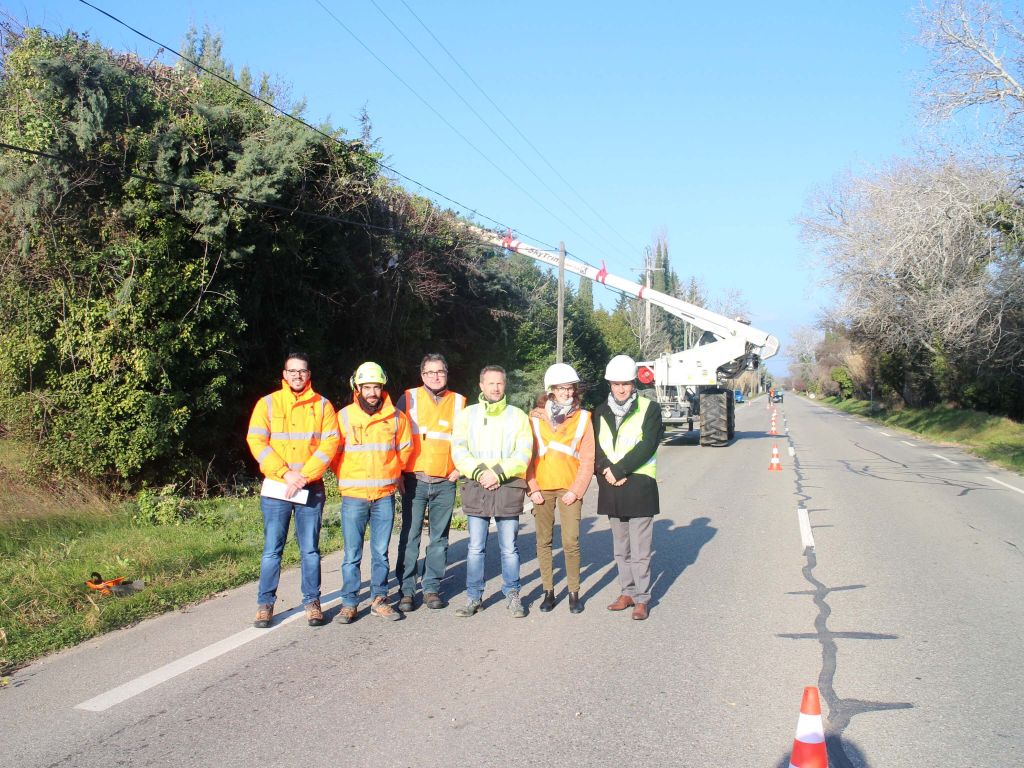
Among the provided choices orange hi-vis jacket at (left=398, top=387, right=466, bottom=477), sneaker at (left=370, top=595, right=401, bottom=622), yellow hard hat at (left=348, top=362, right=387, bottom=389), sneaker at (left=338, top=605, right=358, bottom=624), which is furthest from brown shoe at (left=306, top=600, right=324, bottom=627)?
yellow hard hat at (left=348, top=362, right=387, bottom=389)

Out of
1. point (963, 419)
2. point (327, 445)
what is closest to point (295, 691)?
point (327, 445)

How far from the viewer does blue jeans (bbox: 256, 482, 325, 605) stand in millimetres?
6207

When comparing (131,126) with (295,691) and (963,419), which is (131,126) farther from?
(963,419)

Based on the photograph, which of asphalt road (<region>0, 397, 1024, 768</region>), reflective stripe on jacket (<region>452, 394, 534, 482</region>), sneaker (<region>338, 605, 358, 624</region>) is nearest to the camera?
asphalt road (<region>0, 397, 1024, 768</region>)

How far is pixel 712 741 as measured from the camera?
4.20m

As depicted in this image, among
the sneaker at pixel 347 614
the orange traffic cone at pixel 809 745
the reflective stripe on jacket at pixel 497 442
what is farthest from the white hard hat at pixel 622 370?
the orange traffic cone at pixel 809 745

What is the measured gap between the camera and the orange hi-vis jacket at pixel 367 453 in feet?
20.9

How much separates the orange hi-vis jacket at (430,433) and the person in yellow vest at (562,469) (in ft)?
2.21

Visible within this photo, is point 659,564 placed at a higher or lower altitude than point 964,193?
lower

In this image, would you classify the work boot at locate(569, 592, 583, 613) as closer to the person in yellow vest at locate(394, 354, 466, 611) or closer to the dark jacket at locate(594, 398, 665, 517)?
the dark jacket at locate(594, 398, 665, 517)

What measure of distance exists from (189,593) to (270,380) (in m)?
7.48

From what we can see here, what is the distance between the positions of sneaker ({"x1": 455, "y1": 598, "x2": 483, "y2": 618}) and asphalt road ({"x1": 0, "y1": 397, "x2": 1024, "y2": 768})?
122 millimetres

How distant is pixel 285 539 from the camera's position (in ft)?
20.6

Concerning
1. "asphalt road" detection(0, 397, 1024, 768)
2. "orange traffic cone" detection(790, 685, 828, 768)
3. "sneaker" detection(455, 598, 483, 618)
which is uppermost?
"orange traffic cone" detection(790, 685, 828, 768)
